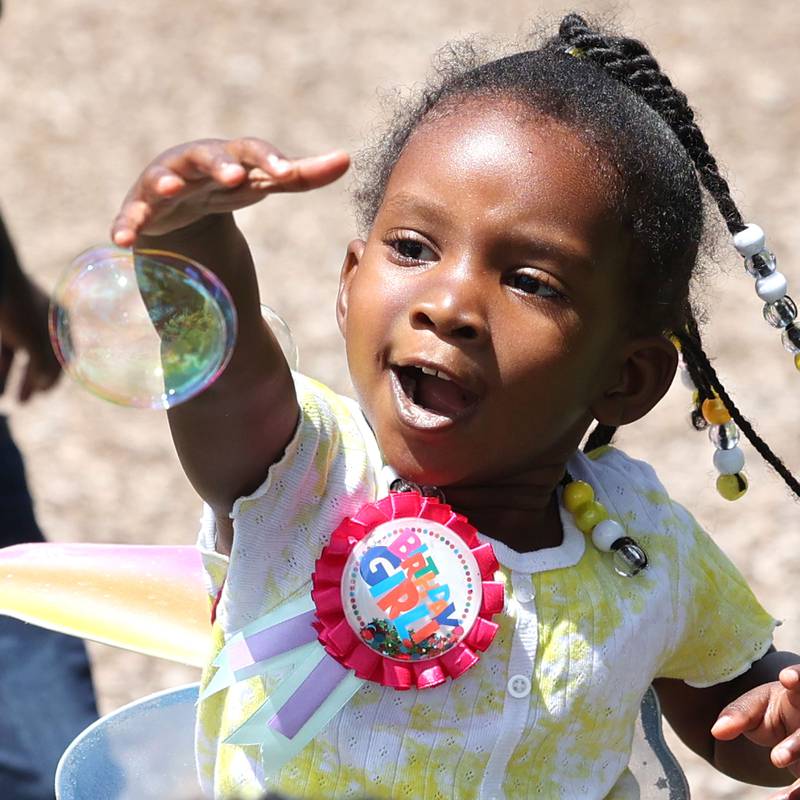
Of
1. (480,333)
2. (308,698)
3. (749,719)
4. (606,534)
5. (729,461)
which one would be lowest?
(308,698)

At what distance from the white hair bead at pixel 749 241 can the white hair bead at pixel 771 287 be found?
0.14 feet

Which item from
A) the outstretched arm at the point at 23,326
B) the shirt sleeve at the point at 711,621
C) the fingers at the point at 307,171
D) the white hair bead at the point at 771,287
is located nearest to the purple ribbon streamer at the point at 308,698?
the shirt sleeve at the point at 711,621

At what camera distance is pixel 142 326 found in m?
1.83

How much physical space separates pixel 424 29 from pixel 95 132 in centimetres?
156

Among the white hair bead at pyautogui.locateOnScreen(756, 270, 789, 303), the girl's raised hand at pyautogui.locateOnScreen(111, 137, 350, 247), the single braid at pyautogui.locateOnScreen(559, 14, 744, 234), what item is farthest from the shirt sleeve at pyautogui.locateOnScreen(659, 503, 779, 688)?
the girl's raised hand at pyautogui.locateOnScreen(111, 137, 350, 247)

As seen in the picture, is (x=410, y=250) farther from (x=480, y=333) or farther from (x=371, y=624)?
(x=371, y=624)

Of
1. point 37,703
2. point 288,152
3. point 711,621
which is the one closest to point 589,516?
point 711,621

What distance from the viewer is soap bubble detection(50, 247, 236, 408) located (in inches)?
66.4

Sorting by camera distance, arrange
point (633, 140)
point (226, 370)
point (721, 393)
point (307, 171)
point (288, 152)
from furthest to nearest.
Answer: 1. point (288, 152)
2. point (721, 393)
3. point (633, 140)
4. point (226, 370)
5. point (307, 171)

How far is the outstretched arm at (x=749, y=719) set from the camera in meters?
1.93

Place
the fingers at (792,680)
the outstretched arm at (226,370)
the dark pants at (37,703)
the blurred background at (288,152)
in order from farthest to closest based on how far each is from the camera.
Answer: the blurred background at (288,152)
the dark pants at (37,703)
the fingers at (792,680)
the outstretched arm at (226,370)

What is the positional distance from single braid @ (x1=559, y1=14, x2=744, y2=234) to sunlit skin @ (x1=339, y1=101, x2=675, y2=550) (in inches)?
10.0

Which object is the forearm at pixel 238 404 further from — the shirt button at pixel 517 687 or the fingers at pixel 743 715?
the fingers at pixel 743 715

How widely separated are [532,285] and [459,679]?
496 millimetres
